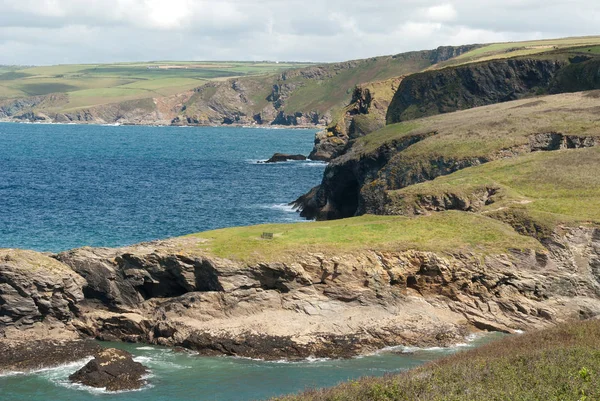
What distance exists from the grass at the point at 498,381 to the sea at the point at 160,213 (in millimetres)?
6470

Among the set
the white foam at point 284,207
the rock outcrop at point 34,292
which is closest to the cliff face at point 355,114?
the white foam at point 284,207

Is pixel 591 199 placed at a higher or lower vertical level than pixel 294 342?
higher

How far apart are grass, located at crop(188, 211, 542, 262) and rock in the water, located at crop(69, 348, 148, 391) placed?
960 centimetres

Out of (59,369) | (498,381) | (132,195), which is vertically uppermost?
(498,381)

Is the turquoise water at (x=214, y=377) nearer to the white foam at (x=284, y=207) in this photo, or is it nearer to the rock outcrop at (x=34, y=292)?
the rock outcrop at (x=34, y=292)

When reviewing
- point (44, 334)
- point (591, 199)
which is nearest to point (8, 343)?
point (44, 334)

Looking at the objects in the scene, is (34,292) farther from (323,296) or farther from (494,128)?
(494,128)

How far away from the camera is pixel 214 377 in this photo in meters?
38.3

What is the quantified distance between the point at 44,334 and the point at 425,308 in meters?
21.7

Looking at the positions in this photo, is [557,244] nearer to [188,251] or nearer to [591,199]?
[591,199]

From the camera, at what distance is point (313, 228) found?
51.3 m

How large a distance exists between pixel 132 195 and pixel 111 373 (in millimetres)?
69483

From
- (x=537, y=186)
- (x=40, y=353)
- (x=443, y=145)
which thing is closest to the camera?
(x=40, y=353)

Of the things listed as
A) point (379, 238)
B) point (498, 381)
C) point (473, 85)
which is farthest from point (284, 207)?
point (498, 381)
